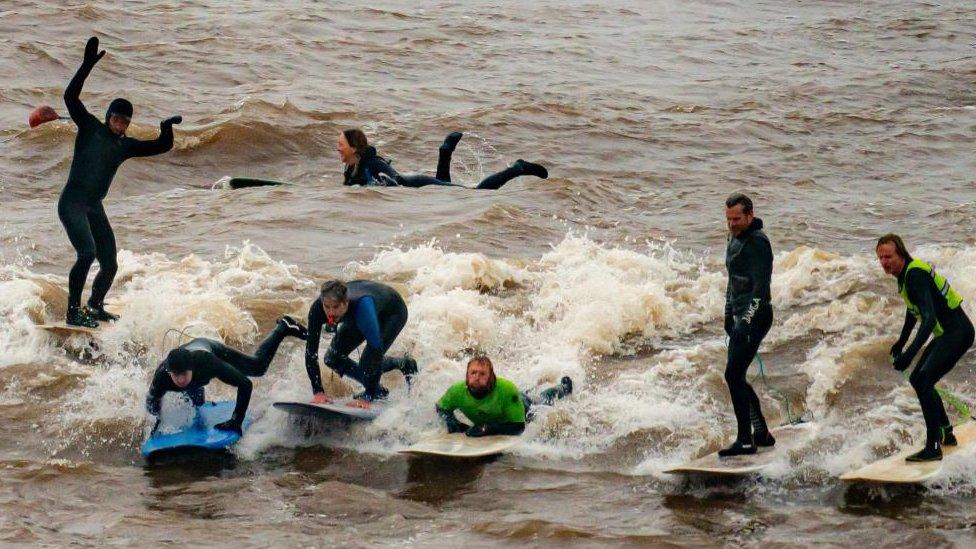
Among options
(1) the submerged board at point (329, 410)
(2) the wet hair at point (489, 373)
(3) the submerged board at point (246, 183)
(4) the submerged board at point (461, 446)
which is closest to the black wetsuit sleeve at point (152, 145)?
(1) the submerged board at point (329, 410)

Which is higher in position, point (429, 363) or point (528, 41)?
point (528, 41)

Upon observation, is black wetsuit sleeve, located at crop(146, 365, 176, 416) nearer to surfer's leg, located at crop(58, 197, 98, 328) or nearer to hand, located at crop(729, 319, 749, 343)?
surfer's leg, located at crop(58, 197, 98, 328)

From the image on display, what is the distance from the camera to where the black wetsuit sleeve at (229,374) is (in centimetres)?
916

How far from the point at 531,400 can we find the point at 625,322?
7.31ft

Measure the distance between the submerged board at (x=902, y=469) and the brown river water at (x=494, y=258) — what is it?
147 millimetres

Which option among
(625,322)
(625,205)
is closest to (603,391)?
(625,322)

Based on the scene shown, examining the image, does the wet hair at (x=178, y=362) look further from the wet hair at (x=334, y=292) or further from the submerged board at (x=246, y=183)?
the submerged board at (x=246, y=183)

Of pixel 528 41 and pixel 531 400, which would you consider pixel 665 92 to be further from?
pixel 531 400

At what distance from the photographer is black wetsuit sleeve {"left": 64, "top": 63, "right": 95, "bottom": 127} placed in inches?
392

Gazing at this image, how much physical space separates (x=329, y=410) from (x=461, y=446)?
1018 mm

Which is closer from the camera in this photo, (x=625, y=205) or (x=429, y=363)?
(x=429, y=363)

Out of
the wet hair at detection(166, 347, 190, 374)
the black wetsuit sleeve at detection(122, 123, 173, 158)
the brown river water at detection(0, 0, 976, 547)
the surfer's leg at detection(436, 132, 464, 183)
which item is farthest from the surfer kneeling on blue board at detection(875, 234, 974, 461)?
the surfer's leg at detection(436, 132, 464, 183)

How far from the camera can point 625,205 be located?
1764 cm

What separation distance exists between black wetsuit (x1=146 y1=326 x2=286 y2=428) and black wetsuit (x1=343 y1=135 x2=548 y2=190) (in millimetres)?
5999
